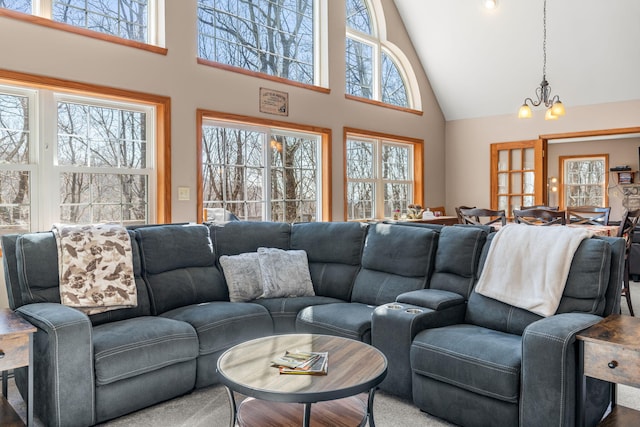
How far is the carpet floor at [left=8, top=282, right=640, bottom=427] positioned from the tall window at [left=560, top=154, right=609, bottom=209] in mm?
9261

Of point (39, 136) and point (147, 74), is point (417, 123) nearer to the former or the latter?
point (147, 74)

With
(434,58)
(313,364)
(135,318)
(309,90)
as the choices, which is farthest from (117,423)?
(434,58)

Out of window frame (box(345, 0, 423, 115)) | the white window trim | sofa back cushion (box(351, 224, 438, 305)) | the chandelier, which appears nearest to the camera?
sofa back cushion (box(351, 224, 438, 305))

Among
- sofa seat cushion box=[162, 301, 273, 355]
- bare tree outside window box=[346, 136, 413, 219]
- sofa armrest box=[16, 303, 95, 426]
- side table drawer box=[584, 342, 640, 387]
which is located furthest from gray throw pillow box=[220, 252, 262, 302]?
bare tree outside window box=[346, 136, 413, 219]

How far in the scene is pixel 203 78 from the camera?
4645 millimetres

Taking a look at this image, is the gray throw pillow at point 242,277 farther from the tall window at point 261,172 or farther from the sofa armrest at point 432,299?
the sofa armrest at point 432,299

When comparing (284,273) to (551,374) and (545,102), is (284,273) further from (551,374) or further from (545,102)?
(545,102)

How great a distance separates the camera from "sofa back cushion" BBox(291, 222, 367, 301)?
375 cm

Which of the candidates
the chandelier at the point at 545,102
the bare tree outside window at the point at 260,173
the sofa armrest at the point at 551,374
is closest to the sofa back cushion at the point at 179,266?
the bare tree outside window at the point at 260,173

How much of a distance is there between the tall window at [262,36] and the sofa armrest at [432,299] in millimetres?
3210

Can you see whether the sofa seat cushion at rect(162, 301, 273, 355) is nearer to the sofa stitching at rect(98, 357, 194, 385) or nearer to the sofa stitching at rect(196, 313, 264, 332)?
the sofa stitching at rect(196, 313, 264, 332)

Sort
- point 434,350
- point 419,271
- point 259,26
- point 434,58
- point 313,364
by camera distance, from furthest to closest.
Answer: point 434,58 < point 259,26 < point 419,271 < point 434,350 < point 313,364

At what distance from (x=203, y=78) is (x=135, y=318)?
2.53 meters

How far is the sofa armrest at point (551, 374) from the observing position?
207cm
